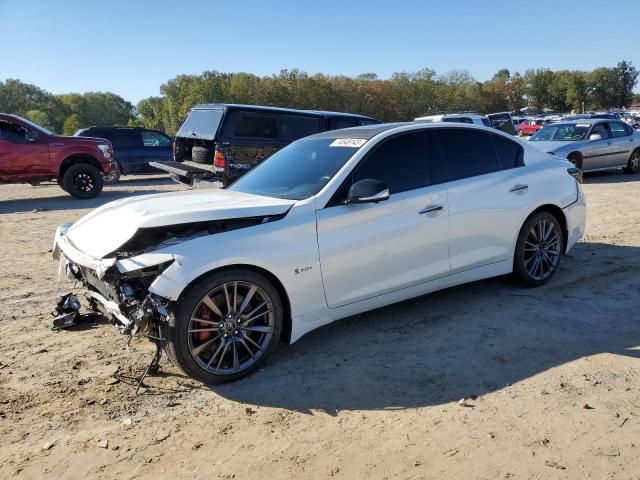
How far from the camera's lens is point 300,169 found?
4.71m

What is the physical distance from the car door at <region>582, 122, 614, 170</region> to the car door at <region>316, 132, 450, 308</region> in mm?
11166

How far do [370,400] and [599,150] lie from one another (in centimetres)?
1333

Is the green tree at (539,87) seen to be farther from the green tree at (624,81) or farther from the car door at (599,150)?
the car door at (599,150)

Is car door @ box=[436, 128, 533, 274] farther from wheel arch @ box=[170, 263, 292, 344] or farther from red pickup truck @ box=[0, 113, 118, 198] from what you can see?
red pickup truck @ box=[0, 113, 118, 198]

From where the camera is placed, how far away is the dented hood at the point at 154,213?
3.74m

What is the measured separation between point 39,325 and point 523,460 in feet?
13.3

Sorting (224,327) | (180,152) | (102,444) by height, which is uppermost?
(180,152)

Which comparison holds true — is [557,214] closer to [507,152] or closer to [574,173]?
A: [574,173]

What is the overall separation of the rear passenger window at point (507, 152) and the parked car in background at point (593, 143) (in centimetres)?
887

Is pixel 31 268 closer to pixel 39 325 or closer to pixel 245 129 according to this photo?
pixel 39 325

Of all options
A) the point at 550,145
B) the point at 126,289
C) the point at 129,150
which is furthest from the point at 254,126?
the point at 129,150

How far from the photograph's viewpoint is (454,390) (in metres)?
3.54

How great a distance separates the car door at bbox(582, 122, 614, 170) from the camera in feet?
46.4

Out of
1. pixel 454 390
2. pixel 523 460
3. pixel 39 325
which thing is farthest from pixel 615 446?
pixel 39 325
